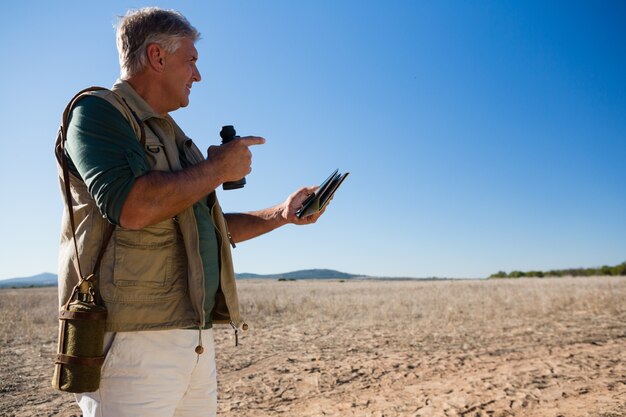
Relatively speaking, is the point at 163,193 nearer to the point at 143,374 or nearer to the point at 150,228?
the point at 150,228

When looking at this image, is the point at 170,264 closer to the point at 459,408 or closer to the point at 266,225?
the point at 266,225

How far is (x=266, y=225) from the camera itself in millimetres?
2516

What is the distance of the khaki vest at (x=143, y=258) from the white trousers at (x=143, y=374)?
61mm

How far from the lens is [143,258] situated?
1616 millimetres

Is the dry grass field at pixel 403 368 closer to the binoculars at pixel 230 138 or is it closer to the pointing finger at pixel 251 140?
the binoculars at pixel 230 138

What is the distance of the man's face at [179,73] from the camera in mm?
1894

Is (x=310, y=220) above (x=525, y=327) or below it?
above

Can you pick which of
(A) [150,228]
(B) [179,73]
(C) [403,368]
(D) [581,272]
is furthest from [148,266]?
(D) [581,272]

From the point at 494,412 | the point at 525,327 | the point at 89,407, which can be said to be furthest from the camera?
the point at 525,327

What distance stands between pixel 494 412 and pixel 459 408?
0.31 meters

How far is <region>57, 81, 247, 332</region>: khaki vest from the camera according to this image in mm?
1569

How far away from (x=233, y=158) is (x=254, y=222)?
833 millimetres

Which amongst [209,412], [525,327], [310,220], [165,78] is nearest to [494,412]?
[310,220]

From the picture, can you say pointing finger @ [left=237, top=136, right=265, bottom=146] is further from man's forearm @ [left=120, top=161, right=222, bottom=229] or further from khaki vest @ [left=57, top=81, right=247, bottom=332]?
khaki vest @ [left=57, top=81, right=247, bottom=332]
